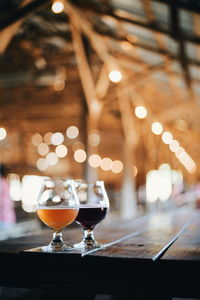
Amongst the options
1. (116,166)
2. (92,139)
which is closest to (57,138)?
(92,139)

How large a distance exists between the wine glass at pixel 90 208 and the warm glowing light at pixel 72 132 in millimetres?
10932

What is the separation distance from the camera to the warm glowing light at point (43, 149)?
14.8m

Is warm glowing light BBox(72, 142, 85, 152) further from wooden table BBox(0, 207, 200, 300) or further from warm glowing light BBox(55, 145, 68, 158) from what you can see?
wooden table BBox(0, 207, 200, 300)

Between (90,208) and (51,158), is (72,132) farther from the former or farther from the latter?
(90,208)

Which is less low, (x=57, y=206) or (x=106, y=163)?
(x=106, y=163)

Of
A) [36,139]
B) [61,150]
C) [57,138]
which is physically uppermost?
[36,139]

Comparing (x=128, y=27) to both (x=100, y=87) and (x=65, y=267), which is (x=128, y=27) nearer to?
(x=100, y=87)

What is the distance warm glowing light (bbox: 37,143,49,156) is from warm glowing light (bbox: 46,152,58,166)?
0.61 ft

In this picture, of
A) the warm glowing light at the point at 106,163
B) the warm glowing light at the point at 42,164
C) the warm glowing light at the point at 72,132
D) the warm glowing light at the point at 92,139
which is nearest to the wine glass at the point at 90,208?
the warm glowing light at the point at 92,139

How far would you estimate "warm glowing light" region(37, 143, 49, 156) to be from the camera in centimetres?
1481

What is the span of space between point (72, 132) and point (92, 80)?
5188mm

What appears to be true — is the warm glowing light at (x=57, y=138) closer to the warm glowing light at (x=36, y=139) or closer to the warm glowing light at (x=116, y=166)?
the warm glowing light at (x=36, y=139)

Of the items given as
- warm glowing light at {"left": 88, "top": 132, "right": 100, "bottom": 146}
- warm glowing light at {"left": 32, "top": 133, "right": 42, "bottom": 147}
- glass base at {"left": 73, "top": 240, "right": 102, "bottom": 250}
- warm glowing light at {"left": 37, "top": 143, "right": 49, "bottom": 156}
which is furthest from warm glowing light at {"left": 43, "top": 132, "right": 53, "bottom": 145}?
glass base at {"left": 73, "top": 240, "right": 102, "bottom": 250}

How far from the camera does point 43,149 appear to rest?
49.4 feet
